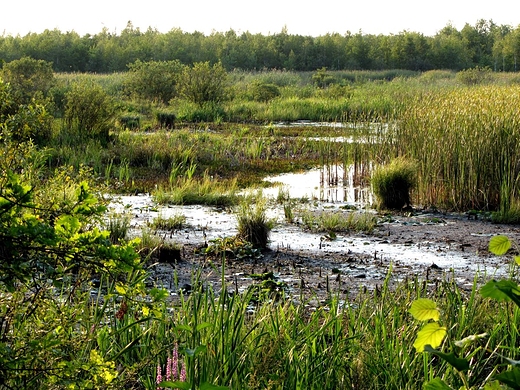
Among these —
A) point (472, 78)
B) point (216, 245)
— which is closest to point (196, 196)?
point (216, 245)

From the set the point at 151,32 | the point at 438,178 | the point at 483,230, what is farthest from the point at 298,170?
the point at 151,32

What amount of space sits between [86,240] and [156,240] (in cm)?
503

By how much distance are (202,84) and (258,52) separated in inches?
1877

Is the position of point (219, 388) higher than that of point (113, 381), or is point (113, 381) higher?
point (219, 388)

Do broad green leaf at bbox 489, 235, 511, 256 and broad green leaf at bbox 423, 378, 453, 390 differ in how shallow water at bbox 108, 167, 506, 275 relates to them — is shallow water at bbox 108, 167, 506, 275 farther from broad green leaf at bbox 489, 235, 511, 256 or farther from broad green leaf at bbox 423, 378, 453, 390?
broad green leaf at bbox 423, 378, 453, 390

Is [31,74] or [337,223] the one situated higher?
[31,74]

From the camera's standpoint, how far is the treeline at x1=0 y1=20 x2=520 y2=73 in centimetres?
6381

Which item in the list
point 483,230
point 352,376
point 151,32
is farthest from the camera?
point 151,32

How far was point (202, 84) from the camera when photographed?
2652cm

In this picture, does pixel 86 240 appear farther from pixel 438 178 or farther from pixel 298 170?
pixel 298 170

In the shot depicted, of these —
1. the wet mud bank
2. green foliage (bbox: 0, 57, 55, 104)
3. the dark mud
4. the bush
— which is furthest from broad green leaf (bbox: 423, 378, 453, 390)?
green foliage (bbox: 0, 57, 55, 104)

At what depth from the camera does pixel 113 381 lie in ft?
7.32

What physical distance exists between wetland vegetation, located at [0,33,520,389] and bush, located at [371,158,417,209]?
0.24 m

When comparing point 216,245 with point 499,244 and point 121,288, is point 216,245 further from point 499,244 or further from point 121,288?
point 499,244
